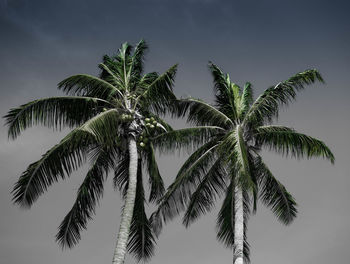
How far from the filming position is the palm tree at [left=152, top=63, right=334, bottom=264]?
1747 centimetres

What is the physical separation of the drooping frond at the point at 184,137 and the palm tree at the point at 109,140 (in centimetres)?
52

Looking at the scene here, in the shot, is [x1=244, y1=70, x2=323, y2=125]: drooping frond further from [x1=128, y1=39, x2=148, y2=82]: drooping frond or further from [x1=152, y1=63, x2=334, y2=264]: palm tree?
[x1=128, y1=39, x2=148, y2=82]: drooping frond

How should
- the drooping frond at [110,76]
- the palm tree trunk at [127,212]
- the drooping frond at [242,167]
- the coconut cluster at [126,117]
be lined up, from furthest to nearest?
the drooping frond at [110,76]
the coconut cluster at [126,117]
the palm tree trunk at [127,212]
the drooping frond at [242,167]

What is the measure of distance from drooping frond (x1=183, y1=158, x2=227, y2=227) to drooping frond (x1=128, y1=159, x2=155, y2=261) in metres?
1.51

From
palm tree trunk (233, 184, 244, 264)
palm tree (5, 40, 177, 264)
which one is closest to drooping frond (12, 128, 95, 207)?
palm tree (5, 40, 177, 264)

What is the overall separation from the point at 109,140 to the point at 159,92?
3198 mm

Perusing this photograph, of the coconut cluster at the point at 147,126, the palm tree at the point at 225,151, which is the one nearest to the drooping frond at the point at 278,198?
the palm tree at the point at 225,151

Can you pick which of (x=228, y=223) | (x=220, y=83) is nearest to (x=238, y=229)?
(x=228, y=223)

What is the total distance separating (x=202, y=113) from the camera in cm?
1897

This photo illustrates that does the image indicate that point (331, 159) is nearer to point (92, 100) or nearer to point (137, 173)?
point (137, 173)

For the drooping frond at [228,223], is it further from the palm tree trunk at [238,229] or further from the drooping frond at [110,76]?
the drooping frond at [110,76]

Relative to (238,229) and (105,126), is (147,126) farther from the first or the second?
(238,229)

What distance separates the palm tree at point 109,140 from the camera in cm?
1622

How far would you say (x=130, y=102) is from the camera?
18.4 metres
